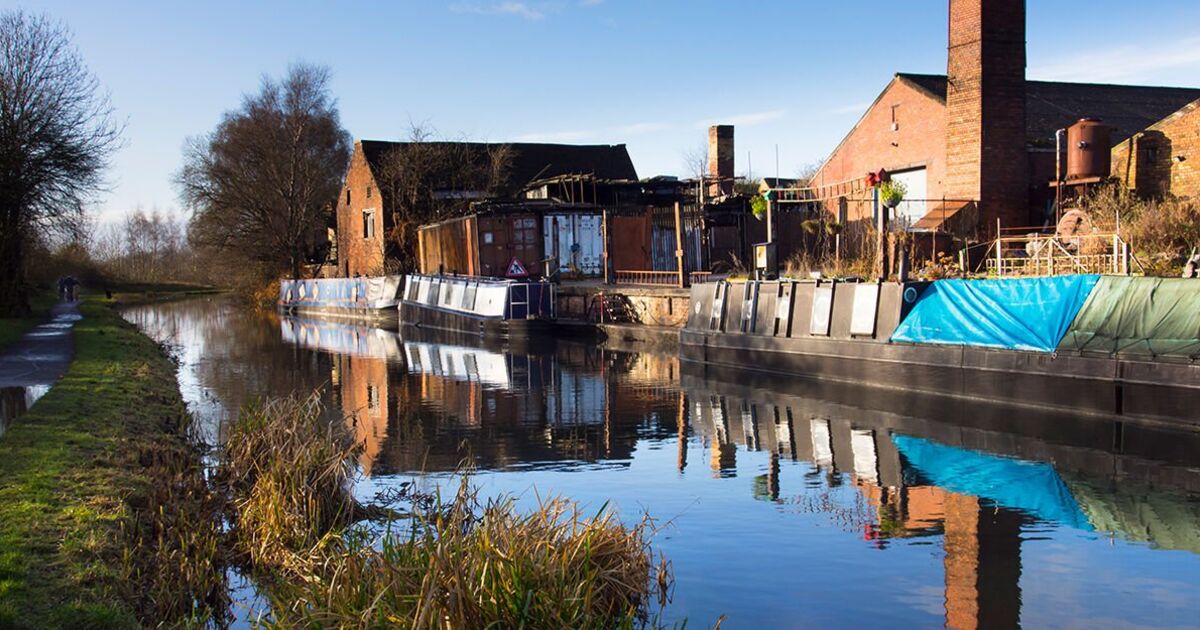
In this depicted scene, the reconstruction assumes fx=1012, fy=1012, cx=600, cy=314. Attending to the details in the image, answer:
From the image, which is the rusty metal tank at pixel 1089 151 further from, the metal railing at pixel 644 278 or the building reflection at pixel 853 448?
the metal railing at pixel 644 278

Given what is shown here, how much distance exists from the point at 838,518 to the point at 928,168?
718 inches

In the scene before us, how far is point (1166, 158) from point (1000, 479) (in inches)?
513

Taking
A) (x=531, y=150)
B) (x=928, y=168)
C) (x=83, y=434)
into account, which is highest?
(x=531, y=150)

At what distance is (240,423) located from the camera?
8742mm

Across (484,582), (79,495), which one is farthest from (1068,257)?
(79,495)

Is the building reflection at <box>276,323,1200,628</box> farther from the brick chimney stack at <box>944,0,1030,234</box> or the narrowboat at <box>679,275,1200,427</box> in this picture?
the brick chimney stack at <box>944,0,1030,234</box>

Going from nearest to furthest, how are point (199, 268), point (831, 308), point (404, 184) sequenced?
point (831, 308), point (404, 184), point (199, 268)

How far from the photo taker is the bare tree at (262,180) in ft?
148

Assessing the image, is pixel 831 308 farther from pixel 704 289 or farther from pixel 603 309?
pixel 603 309

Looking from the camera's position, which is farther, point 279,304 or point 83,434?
point 279,304

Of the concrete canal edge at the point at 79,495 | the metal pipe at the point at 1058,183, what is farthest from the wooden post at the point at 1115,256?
the concrete canal edge at the point at 79,495

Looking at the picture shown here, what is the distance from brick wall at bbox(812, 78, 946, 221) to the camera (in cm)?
2442

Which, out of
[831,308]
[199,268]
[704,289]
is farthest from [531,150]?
[199,268]

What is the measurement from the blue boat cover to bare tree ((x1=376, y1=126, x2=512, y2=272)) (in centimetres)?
2921
